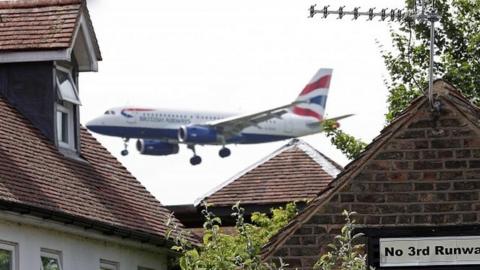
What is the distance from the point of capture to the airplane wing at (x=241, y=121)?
124688mm

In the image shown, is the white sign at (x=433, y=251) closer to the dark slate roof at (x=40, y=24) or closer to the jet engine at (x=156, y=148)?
the dark slate roof at (x=40, y=24)

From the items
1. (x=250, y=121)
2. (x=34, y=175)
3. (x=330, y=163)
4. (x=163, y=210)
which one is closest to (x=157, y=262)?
(x=163, y=210)

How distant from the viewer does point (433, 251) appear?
20297 millimetres

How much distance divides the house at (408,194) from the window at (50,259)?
7862 millimetres

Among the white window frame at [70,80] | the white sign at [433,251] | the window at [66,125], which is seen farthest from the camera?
the window at [66,125]

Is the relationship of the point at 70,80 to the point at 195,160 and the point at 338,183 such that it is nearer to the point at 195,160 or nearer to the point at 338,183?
the point at 338,183

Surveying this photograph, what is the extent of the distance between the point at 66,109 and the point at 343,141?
13.5 feet

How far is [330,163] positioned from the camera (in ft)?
137

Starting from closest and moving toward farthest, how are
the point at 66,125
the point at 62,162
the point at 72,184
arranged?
1. the point at 72,184
2. the point at 62,162
3. the point at 66,125

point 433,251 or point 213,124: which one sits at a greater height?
point 213,124

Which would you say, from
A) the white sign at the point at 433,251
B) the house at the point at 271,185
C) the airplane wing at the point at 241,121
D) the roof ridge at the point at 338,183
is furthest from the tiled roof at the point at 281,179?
the airplane wing at the point at 241,121

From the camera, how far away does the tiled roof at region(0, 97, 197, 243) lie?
2762 cm

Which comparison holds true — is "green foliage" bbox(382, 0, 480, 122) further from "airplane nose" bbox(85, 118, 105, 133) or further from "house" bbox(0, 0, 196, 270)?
"airplane nose" bbox(85, 118, 105, 133)

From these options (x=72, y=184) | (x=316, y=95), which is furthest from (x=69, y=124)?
(x=316, y=95)
